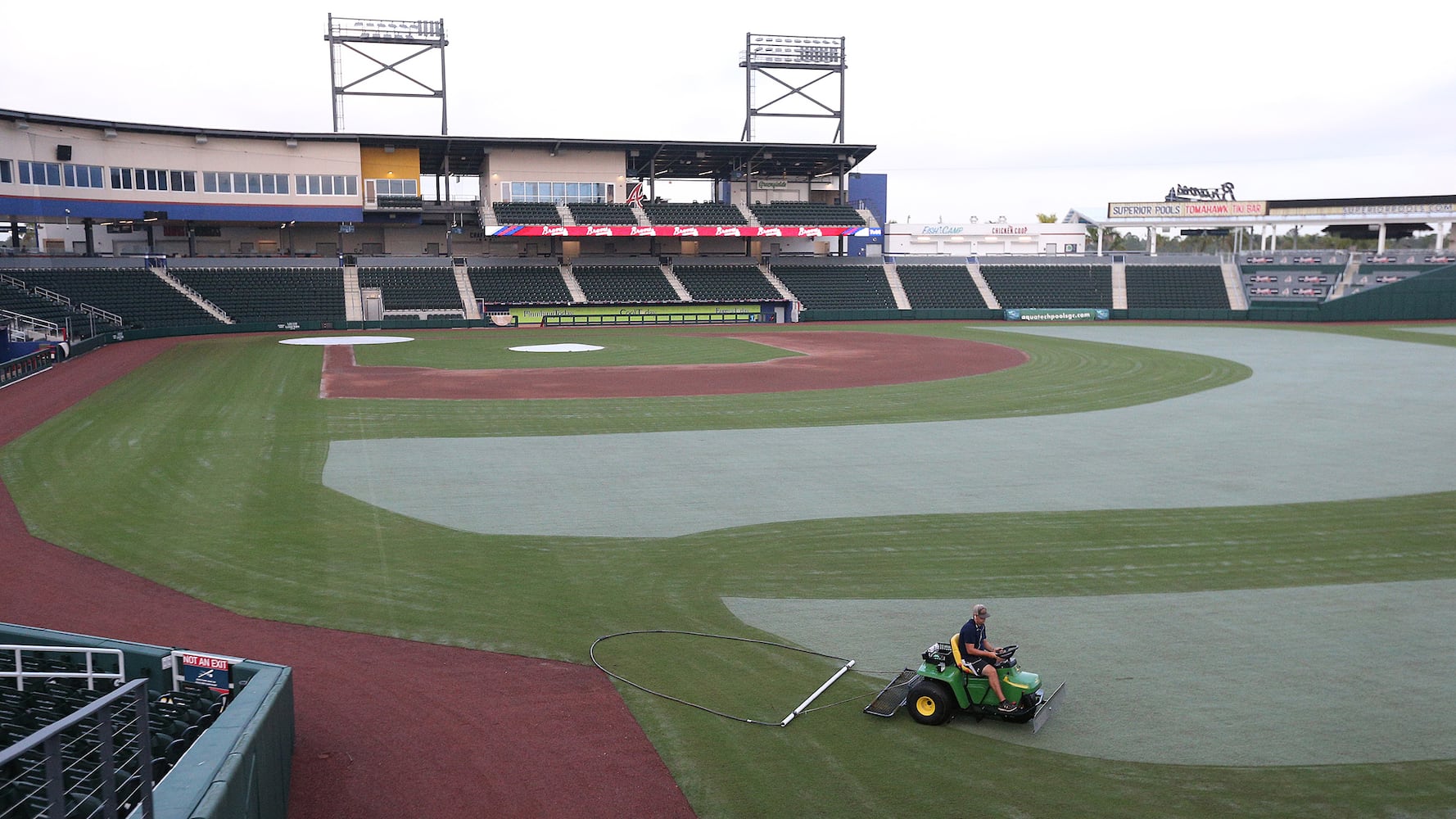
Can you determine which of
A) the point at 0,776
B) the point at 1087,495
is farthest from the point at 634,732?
the point at 1087,495

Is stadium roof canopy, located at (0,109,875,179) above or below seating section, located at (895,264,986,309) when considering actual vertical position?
above

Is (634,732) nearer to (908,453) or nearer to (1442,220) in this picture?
(908,453)

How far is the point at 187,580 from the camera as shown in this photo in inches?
574

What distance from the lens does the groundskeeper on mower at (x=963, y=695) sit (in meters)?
10.2

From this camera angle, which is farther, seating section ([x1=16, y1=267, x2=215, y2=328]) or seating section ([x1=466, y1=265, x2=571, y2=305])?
seating section ([x1=466, y1=265, x2=571, y2=305])

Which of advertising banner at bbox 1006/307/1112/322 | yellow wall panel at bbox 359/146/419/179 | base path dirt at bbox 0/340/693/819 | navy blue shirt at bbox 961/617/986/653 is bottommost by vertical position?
base path dirt at bbox 0/340/693/819

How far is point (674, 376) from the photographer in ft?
129

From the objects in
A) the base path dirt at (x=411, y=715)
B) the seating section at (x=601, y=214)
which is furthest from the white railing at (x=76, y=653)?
the seating section at (x=601, y=214)

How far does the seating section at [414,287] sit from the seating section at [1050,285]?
135 ft

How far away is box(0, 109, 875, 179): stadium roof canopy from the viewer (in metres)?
68.8

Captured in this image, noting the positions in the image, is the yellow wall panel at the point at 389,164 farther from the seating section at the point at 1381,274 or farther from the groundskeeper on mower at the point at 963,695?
the groundskeeper on mower at the point at 963,695

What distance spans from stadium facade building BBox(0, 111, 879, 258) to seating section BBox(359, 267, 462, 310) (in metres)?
3.94

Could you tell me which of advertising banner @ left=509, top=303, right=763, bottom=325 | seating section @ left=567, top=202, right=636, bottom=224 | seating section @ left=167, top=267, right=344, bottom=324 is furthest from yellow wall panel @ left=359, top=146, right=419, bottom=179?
advertising banner @ left=509, top=303, right=763, bottom=325

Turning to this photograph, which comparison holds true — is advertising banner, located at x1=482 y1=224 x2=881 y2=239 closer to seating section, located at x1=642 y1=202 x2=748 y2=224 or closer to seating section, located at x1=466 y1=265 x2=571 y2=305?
seating section, located at x1=642 y1=202 x2=748 y2=224
